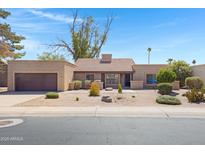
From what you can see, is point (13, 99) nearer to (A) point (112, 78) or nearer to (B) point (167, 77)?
(B) point (167, 77)

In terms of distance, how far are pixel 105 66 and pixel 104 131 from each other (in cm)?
2535

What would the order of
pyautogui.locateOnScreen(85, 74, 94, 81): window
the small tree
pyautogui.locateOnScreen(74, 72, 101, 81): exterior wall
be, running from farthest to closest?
1. pyautogui.locateOnScreen(85, 74, 94, 81): window
2. pyautogui.locateOnScreen(74, 72, 101, 81): exterior wall
3. the small tree

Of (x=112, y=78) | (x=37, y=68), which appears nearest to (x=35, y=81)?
(x=37, y=68)

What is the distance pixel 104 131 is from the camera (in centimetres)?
832

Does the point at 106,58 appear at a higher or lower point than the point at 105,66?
higher

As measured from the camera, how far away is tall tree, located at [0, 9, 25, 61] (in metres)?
31.2

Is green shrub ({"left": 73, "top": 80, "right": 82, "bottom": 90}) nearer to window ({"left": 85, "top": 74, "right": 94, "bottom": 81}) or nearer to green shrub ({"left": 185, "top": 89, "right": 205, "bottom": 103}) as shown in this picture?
window ({"left": 85, "top": 74, "right": 94, "bottom": 81})

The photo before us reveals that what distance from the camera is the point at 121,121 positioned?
10.3 m

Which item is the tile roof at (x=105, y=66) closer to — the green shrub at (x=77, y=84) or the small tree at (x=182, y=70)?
the green shrub at (x=77, y=84)

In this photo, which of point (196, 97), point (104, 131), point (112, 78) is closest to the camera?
point (104, 131)

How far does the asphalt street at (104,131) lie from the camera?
708 centimetres

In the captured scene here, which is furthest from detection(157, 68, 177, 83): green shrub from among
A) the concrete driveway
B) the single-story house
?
the concrete driveway

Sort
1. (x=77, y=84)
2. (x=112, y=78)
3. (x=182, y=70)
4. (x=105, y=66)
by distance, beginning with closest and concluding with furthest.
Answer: (x=182, y=70) → (x=77, y=84) → (x=112, y=78) → (x=105, y=66)

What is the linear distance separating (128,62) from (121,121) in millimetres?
25394
